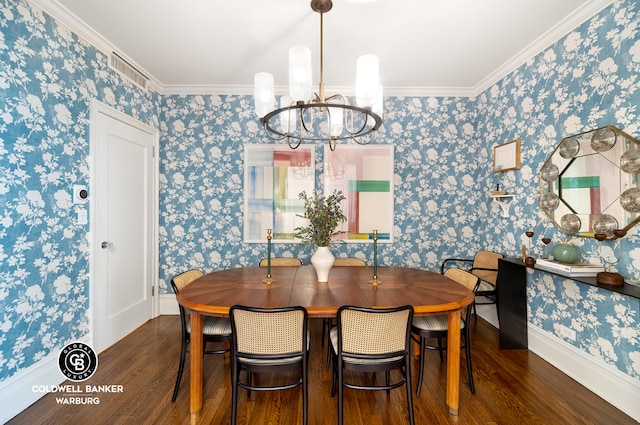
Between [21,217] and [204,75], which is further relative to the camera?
[204,75]

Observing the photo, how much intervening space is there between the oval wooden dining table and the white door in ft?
3.94

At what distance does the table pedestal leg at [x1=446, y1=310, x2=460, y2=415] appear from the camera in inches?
71.4

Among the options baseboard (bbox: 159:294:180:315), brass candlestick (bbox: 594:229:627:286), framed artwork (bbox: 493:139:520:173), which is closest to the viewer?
brass candlestick (bbox: 594:229:627:286)

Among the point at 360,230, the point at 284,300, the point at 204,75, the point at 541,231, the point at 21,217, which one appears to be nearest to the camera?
the point at 284,300

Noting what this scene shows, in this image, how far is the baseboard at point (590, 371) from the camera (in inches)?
71.7

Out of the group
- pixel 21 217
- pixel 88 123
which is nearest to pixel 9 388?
pixel 21 217

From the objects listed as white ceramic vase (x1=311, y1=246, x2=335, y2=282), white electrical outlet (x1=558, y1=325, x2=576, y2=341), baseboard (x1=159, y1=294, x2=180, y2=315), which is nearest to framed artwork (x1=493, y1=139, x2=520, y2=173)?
white electrical outlet (x1=558, y1=325, x2=576, y2=341)

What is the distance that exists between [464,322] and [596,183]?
1448 mm

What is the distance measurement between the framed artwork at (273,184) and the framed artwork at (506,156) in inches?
84.6

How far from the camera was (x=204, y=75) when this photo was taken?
3205mm

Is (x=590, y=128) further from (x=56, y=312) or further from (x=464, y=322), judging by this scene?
(x=56, y=312)

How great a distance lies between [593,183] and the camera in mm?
2111

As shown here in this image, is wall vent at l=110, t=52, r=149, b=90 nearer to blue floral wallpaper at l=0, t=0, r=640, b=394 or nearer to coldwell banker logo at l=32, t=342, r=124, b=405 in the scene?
blue floral wallpaper at l=0, t=0, r=640, b=394

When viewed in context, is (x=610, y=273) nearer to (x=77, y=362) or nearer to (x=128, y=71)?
(x=77, y=362)
